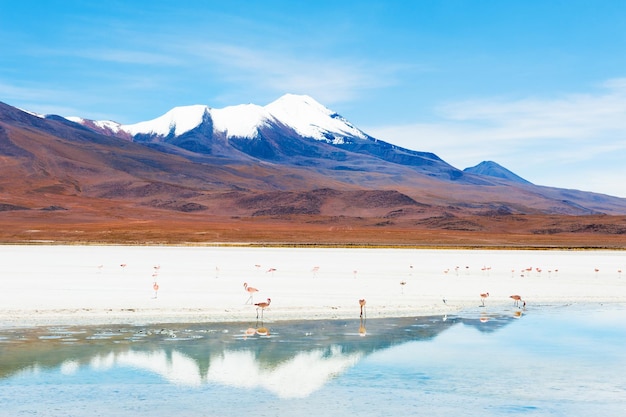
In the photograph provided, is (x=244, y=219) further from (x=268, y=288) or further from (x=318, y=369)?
(x=318, y=369)

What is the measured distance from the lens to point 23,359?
A: 51.5ft

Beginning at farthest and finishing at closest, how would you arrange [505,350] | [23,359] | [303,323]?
[303,323], [505,350], [23,359]

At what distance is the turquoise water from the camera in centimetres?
1262

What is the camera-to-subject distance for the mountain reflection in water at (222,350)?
580 inches

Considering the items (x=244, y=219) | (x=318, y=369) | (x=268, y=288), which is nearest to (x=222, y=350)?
(x=318, y=369)

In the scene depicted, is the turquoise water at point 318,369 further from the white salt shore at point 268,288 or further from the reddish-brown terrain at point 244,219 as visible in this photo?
the reddish-brown terrain at point 244,219

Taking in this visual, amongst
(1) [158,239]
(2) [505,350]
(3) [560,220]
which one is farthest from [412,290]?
(3) [560,220]

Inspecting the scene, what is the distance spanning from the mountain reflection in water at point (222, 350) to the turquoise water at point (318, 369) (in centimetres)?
4

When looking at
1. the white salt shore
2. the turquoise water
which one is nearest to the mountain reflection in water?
the turquoise water

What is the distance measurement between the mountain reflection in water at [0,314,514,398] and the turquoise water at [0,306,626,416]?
4 cm

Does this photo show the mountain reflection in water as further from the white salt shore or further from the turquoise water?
the white salt shore

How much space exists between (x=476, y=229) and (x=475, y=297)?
90212 mm

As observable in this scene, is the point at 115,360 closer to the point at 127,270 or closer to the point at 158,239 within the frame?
the point at 127,270

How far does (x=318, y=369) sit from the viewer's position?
15359mm
